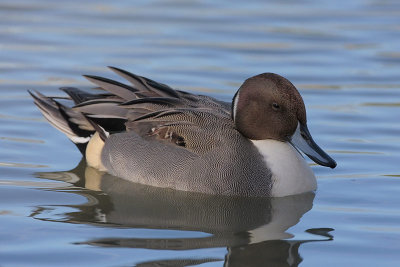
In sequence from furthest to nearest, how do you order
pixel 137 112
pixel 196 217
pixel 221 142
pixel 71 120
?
1. pixel 71 120
2. pixel 137 112
3. pixel 221 142
4. pixel 196 217

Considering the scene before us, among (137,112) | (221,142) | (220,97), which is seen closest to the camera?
(221,142)

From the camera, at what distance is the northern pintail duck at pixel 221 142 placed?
6.66 m

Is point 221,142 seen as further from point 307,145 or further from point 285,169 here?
point 307,145

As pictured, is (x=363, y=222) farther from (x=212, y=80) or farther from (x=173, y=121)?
(x=212, y=80)

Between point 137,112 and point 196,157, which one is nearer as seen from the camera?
point 196,157

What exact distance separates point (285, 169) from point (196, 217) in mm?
803

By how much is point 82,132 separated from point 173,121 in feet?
3.19

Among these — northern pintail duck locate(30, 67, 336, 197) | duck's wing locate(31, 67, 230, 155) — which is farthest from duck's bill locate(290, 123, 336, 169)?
duck's wing locate(31, 67, 230, 155)

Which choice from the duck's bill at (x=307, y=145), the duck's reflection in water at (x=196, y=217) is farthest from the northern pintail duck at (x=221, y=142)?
the duck's reflection in water at (x=196, y=217)

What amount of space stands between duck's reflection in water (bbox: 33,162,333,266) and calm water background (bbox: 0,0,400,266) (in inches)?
0.5

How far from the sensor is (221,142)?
6711mm

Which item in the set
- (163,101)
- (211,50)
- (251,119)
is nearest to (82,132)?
(163,101)

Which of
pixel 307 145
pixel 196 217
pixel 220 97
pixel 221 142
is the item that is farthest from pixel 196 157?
pixel 220 97

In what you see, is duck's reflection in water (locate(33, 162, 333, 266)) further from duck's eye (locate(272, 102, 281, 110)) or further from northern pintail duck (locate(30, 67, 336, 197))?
duck's eye (locate(272, 102, 281, 110))
